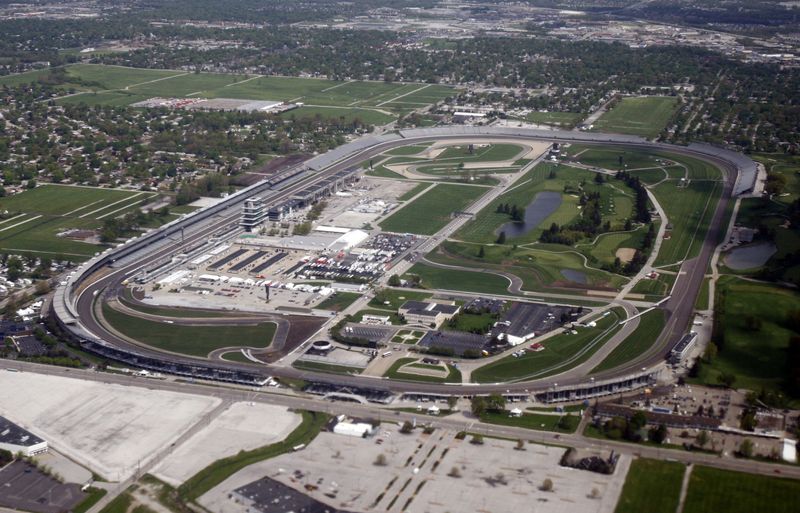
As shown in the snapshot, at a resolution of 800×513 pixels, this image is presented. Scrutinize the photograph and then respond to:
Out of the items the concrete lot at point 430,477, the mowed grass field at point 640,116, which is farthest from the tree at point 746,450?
the mowed grass field at point 640,116

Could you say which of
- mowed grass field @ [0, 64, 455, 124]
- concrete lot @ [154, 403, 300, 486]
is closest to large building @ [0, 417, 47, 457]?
concrete lot @ [154, 403, 300, 486]

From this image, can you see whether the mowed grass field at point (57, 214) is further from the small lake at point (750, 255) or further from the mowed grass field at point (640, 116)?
the mowed grass field at point (640, 116)

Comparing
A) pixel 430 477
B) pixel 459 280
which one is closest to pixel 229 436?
pixel 430 477

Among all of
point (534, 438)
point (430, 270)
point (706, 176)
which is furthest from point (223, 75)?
point (534, 438)

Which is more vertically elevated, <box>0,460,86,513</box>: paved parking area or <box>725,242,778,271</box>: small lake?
<box>0,460,86,513</box>: paved parking area

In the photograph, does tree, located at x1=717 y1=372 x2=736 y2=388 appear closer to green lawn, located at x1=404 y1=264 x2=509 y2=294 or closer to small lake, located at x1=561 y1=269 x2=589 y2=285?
small lake, located at x1=561 y1=269 x2=589 y2=285
